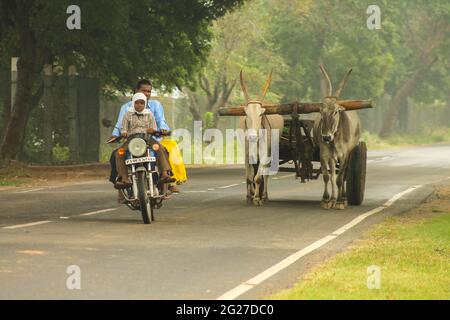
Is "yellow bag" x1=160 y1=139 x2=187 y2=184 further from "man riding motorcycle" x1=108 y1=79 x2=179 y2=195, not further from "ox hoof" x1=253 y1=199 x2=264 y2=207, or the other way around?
"ox hoof" x1=253 y1=199 x2=264 y2=207

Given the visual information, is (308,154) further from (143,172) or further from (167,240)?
(167,240)

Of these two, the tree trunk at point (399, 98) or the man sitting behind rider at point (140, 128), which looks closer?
the man sitting behind rider at point (140, 128)

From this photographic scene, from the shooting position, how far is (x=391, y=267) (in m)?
11.9

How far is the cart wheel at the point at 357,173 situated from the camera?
2011 centimetres

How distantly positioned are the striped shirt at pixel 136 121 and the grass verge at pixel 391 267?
3.64 meters

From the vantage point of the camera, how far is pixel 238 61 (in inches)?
2101

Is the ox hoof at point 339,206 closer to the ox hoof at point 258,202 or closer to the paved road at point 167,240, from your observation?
the paved road at point 167,240

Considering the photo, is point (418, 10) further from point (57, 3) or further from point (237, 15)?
point (57, 3)

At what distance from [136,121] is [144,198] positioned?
126 centimetres

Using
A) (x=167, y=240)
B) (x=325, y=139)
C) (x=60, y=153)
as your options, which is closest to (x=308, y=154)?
(x=325, y=139)

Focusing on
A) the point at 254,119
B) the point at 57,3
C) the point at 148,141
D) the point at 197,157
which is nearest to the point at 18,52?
the point at 57,3

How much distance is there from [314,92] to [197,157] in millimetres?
22414

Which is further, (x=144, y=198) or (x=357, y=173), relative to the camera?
(x=357, y=173)

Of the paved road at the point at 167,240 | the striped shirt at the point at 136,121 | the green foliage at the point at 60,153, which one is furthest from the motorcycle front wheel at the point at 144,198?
the green foliage at the point at 60,153
